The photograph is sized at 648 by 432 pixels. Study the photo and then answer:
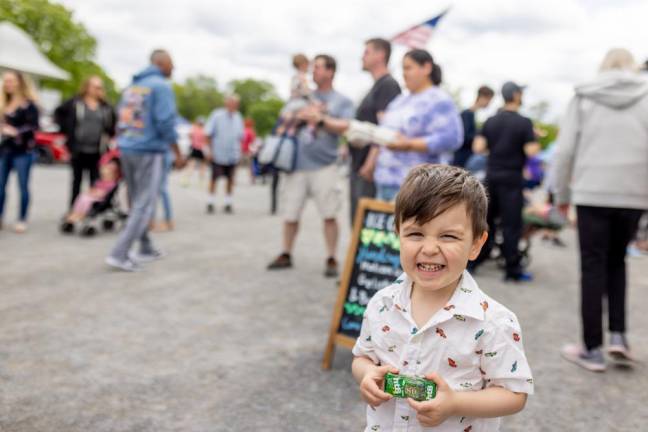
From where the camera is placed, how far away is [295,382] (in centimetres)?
320

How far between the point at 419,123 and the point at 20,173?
19.5 feet

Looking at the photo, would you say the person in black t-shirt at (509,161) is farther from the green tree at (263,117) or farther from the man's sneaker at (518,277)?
the green tree at (263,117)

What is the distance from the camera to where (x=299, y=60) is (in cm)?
599

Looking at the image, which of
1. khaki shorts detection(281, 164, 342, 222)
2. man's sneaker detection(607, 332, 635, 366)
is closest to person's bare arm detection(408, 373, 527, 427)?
man's sneaker detection(607, 332, 635, 366)

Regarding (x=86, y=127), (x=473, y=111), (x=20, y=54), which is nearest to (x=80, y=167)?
(x=86, y=127)

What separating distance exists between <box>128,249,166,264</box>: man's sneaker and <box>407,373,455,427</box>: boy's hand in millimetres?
5143

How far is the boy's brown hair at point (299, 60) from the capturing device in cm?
595

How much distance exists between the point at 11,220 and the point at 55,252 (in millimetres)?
2538

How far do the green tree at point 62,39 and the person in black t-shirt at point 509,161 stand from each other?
2366cm

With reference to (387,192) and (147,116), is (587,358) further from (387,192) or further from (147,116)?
(147,116)

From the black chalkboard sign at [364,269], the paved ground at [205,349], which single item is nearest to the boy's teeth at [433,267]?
the paved ground at [205,349]

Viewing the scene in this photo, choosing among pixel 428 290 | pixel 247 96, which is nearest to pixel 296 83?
pixel 428 290

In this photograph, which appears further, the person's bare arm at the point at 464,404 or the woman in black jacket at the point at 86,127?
the woman in black jacket at the point at 86,127

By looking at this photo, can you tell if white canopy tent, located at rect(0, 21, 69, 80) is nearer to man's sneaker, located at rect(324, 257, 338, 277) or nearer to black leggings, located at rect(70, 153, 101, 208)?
black leggings, located at rect(70, 153, 101, 208)
